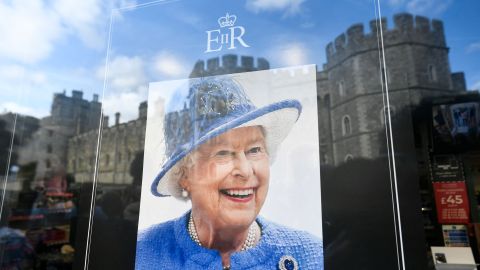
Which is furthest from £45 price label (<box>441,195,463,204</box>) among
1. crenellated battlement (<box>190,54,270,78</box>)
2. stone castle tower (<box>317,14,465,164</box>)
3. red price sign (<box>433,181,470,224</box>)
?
crenellated battlement (<box>190,54,270,78</box>)

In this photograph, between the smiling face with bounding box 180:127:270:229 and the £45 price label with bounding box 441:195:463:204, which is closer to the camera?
the £45 price label with bounding box 441:195:463:204

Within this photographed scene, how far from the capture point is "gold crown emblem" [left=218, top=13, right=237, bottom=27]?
243 centimetres

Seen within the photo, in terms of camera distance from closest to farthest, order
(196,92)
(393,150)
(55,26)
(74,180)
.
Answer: (393,150) < (196,92) < (74,180) < (55,26)

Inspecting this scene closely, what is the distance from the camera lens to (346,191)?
2020 millimetres

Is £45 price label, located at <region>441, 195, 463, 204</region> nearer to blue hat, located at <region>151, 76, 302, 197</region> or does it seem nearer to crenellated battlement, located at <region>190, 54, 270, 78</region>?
blue hat, located at <region>151, 76, 302, 197</region>

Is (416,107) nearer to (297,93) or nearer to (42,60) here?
(297,93)

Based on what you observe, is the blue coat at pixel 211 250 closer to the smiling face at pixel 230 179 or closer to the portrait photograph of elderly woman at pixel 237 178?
the portrait photograph of elderly woman at pixel 237 178

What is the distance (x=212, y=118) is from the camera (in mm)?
2305

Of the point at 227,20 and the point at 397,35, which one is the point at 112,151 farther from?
the point at 397,35

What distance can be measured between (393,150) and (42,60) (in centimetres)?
300

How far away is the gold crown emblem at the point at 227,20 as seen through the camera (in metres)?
2.43

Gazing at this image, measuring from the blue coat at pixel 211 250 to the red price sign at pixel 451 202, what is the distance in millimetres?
776

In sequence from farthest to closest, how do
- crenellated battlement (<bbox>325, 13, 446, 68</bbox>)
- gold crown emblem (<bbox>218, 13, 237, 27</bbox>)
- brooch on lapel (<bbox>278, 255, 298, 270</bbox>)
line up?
gold crown emblem (<bbox>218, 13, 237, 27</bbox>) → crenellated battlement (<bbox>325, 13, 446, 68</bbox>) → brooch on lapel (<bbox>278, 255, 298, 270</bbox>)

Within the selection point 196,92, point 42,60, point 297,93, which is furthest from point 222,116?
point 42,60
